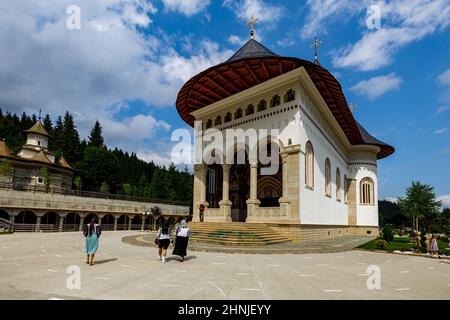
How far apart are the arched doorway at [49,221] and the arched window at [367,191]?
3455 centimetres

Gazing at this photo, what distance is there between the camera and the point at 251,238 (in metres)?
15.0

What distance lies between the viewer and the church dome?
58.7 ft

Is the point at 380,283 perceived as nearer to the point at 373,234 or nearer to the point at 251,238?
the point at 251,238

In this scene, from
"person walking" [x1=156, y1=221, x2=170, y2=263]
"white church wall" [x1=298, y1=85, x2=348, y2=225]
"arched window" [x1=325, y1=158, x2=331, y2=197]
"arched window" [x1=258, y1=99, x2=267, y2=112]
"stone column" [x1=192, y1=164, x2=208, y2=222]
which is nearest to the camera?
"person walking" [x1=156, y1=221, x2=170, y2=263]

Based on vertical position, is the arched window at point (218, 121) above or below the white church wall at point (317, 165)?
above

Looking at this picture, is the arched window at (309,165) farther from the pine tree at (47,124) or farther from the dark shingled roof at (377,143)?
the pine tree at (47,124)

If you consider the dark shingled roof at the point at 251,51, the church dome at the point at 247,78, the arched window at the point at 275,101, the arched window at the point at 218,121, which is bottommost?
the arched window at the point at 218,121

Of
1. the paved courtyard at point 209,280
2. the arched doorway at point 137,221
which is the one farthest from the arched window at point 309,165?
the arched doorway at point 137,221

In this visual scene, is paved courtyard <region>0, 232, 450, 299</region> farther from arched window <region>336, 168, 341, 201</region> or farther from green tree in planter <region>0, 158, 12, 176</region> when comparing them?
green tree in planter <region>0, 158, 12, 176</region>

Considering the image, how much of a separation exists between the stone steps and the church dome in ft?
32.4

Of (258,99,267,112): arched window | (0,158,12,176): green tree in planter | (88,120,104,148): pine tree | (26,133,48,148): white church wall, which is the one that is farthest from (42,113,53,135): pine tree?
(258,99,267,112): arched window

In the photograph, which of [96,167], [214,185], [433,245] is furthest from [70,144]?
[433,245]

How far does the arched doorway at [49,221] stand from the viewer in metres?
30.4

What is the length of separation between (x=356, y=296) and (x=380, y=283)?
5.88 ft
